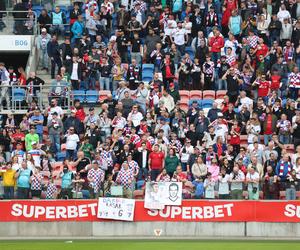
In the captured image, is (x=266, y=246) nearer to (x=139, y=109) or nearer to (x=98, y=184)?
(x=98, y=184)

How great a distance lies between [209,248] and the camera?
3409 centimetres

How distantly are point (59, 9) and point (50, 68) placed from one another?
229 cm

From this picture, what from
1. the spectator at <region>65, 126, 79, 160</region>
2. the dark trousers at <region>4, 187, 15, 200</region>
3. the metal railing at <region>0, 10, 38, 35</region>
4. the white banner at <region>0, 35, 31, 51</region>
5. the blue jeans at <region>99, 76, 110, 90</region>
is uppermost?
the metal railing at <region>0, 10, 38, 35</region>

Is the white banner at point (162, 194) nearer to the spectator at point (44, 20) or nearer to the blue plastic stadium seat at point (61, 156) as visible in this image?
the blue plastic stadium seat at point (61, 156)

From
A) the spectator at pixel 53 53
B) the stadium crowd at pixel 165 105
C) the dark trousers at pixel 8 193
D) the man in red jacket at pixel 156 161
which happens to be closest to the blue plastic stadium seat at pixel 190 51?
the stadium crowd at pixel 165 105

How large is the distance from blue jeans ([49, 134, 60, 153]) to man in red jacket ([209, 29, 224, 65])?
23.0ft

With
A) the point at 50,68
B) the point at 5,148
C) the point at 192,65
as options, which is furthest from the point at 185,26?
the point at 5,148

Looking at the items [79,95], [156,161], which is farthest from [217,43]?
[156,161]

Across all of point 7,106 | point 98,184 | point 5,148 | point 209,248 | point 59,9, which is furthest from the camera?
point 59,9

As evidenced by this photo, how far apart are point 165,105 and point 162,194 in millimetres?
5702

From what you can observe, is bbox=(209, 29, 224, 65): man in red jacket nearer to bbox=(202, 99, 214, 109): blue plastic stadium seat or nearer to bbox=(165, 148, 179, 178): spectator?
bbox=(202, 99, 214, 109): blue plastic stadium seat

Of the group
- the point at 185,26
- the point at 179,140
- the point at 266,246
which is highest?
the point at 185,26

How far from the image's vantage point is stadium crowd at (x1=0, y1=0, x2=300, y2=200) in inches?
1501

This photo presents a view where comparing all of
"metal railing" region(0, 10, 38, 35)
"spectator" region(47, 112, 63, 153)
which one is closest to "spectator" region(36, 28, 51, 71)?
"metal railing" region(0, 10, 38, 35)
